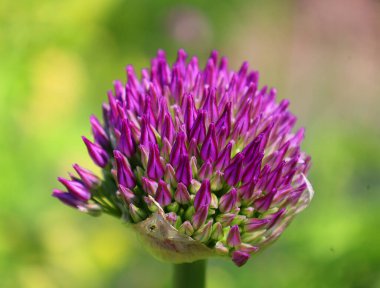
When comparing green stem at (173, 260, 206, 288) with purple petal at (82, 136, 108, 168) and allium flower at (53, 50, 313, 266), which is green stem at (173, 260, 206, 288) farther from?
purple petal at (82, 136, 108, 168)

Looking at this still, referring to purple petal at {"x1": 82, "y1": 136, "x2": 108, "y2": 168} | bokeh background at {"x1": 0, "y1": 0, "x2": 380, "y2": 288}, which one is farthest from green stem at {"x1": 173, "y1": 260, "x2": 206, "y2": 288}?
bokeh background at {"x1": 0, "y1": 0, "x2": 380, "y2": 288}

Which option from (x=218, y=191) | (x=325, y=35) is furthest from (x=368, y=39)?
Answer: (x=218, y=191)

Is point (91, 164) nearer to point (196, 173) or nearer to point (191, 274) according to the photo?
point (191, 274)

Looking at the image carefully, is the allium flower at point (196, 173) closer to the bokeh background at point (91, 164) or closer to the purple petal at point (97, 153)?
the purple petal at point (97, 153)

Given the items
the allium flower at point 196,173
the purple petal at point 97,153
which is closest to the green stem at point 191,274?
the allium flower at point 196,173

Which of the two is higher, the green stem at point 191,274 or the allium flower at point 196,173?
the allium flower at point 196,173

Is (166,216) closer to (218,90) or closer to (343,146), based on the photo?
(218,90)

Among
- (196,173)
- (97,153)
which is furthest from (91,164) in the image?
(196,173)
